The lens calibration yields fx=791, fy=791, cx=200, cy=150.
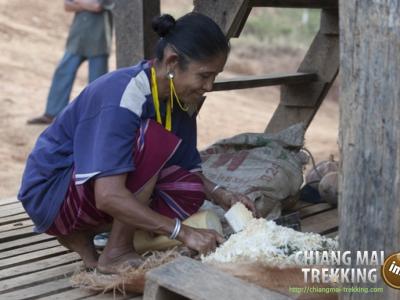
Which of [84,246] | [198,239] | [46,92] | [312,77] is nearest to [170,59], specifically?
[198,239]

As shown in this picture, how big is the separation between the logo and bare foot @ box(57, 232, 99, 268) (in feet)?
4.42

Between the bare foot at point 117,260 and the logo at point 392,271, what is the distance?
105cm

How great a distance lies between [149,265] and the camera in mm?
3020

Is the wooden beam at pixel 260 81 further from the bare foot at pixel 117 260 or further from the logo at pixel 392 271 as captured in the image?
the logo at pixel 392 271

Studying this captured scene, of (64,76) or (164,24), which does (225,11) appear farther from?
(64,76)

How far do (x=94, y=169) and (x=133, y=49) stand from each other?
117 centimetres

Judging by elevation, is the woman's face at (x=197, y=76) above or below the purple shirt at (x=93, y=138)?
above

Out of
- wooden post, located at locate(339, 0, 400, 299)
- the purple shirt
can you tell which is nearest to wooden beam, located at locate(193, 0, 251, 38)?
the purple shirt

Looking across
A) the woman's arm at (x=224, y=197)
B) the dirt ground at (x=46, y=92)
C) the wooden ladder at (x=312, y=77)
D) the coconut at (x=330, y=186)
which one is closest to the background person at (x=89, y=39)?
the dirt ground at (x=46, y=92)

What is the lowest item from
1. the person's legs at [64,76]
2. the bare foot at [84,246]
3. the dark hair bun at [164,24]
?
the person's legs at [64,76]

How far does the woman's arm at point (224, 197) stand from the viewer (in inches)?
133

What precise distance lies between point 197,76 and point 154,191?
541 mm

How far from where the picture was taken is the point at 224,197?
11.2ft

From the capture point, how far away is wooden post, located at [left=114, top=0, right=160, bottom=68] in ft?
12.6
